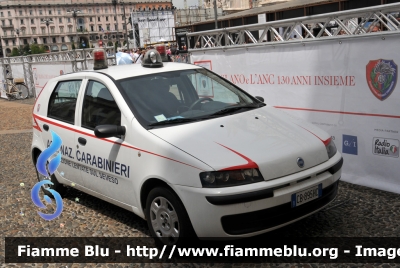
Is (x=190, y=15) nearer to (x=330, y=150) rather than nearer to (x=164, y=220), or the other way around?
(x=330, y=150)

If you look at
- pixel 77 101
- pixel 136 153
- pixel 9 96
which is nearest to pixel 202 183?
pixel 136 153

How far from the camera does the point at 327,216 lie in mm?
5129

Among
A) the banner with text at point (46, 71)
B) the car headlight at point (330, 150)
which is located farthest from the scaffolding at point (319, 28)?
the banner with text at point (46, 71)

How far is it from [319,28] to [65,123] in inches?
158

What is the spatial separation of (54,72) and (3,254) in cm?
1532

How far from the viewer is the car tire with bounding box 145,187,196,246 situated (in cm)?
401

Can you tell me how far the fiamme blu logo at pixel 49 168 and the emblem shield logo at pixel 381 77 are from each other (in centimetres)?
383

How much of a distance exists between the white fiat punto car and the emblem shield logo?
5.09ft

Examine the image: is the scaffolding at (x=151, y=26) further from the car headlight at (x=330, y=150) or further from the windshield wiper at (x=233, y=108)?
the car headlight at (x=330, y=150)

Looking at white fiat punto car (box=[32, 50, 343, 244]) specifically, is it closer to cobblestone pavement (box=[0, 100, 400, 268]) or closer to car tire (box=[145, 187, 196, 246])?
car tire (box=[145, 187, 196, 246])

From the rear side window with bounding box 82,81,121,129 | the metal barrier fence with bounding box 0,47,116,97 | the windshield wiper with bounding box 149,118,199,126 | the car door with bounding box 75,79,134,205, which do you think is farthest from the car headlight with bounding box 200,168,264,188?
the metal barrier fence with bounding box 0,47,116,97

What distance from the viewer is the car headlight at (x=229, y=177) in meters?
3.82

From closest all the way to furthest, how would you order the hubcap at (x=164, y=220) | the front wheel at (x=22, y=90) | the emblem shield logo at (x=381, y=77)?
the hubcap at (x=164, y=220), the emblem shield logo at (x=381, y=77), the front wheel at (x=22, y=90)

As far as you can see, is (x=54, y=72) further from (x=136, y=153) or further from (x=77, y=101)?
(x=136, y=153)
